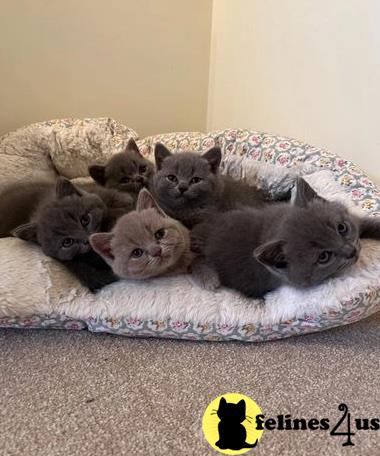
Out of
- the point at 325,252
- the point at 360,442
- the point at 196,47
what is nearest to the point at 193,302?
the point at 325,252

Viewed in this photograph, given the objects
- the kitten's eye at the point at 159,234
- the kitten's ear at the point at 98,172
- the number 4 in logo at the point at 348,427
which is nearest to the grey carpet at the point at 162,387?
the number 4 in logo at the point at 348,427

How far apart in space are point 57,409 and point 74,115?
169 cm

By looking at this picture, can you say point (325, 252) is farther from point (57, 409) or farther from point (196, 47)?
point (196, 47)

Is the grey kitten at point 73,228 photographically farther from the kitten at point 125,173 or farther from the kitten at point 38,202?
the kitten at point 125,173

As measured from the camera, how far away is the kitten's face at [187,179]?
4.44 ft

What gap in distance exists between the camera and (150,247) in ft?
3.72

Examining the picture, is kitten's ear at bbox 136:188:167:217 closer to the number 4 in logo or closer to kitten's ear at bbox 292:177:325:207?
kitten's ear at bbox 292:177:325:207

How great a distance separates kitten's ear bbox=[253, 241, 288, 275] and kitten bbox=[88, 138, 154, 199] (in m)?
0.67

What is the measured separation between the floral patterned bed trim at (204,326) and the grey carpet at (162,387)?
3cm

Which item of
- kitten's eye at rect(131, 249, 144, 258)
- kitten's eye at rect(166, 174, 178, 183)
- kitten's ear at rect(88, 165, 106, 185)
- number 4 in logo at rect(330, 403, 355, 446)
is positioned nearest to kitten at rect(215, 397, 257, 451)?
number 4 in logo at rect(330, 403, 355, 446)

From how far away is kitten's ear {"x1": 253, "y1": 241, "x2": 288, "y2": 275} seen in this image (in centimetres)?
97

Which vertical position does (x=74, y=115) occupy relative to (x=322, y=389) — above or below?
above

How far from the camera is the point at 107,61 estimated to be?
2.22m

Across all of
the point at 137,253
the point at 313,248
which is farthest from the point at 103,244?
the point at 313,248
